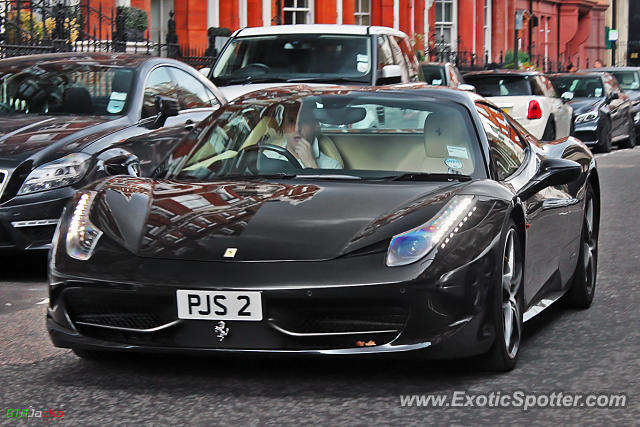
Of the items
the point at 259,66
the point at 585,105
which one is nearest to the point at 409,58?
the point at 259,66

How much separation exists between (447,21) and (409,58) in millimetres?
35845

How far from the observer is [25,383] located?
18.9 ft

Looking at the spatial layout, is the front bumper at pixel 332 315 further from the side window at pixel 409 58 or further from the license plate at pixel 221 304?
the side window at pixel 409 58

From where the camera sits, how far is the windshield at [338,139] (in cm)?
658

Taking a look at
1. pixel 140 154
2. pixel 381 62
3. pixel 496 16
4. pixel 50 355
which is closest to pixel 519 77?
pixel 381 62

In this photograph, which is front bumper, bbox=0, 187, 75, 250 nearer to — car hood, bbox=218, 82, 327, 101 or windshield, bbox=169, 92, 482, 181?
windshield, bbox=169, 92, 482, 181

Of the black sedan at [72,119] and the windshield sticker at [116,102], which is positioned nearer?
the black sedan at [72,119]

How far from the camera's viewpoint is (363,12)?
142ft

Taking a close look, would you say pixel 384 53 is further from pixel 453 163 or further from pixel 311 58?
pixel 453 163

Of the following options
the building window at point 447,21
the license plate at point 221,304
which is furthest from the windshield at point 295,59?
the building window at point 447,21

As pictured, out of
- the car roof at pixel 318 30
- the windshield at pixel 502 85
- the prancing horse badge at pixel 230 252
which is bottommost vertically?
the prancing horse badge at pixel 230 252

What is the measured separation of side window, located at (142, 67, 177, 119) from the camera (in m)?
10.5

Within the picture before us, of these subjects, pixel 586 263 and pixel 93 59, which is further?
pixel 93 59

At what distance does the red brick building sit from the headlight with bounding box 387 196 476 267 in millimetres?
21995
